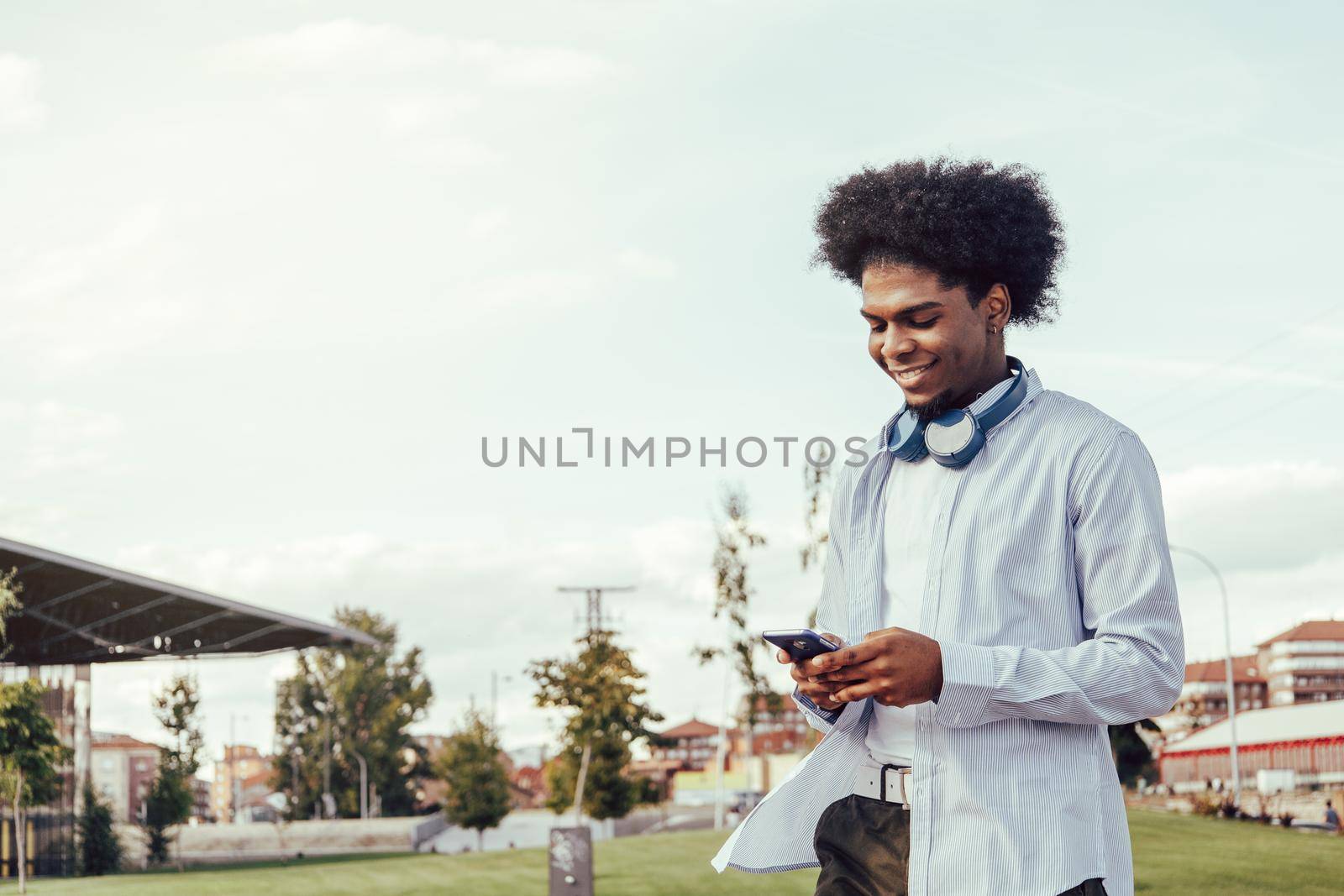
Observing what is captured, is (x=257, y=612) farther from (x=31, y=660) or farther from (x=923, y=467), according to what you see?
(x=923, y=467)

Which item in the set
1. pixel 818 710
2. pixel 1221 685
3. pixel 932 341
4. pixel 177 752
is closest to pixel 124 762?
pixel 177 752

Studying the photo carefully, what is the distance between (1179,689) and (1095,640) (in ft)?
0.56

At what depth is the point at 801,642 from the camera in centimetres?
223

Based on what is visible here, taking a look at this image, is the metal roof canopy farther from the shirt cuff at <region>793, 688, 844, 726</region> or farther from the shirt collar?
the shirt collar

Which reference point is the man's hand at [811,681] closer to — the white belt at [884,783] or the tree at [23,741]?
the white belt at [884,783]

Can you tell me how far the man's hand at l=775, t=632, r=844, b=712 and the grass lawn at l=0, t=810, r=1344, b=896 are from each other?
17122mm

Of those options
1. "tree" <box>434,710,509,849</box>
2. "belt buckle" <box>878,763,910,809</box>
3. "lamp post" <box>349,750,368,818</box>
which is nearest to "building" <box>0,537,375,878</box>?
"tree" <box>434,710,509,849</box>

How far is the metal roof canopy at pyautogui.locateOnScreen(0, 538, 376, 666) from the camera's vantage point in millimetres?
34875

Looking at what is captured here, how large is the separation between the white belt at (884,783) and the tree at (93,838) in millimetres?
44145

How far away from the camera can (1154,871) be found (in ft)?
66.4

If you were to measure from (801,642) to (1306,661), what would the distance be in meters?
A: 106

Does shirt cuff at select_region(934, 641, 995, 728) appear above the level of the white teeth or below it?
below

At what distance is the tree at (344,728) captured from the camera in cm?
7575

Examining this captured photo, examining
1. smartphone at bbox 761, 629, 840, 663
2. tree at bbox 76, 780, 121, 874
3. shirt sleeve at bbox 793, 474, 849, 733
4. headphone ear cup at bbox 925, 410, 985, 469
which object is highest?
headphone ear cup at bbox 925, 410, 985, 469
